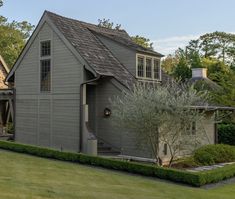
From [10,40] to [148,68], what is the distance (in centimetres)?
3219

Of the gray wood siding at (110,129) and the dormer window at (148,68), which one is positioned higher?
the dormer window at (148,68)

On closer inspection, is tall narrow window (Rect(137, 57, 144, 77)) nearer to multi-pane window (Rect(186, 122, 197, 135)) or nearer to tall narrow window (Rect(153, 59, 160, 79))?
tall narrow window (Rect(153, 59, 160, 79))

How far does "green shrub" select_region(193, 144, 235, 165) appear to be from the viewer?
17.2m

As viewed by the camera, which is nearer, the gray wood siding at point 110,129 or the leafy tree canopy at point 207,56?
the gray wood siding at point 110,129

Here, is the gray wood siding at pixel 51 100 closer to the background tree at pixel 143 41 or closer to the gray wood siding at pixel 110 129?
the gray wood siding at pixel 110 129

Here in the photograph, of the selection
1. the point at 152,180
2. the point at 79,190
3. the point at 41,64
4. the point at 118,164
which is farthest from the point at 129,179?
the point at 41,64

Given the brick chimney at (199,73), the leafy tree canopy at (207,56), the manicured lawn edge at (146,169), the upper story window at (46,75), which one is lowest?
the manicured lawn edge at (146,169)

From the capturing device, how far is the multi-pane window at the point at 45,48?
70.2ft

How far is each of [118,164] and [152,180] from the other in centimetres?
188

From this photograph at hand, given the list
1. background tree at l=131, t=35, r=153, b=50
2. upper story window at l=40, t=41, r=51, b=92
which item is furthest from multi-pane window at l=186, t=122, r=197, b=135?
background tree at l=131, t=35, r=153, b=50

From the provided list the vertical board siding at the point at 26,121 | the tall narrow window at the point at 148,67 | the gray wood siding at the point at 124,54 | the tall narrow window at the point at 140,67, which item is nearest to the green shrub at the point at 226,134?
the tall narrow window at the point at 148,67

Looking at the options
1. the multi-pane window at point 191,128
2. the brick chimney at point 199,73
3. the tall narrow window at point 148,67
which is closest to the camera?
the multi-pane window at point 191,128

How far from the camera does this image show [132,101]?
52.8 ft

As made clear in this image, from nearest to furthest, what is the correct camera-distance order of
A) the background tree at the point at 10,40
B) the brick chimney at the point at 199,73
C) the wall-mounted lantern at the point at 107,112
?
the wall-mounted lantern at the point at 107,112 < the brick chimney at the point at 199,73 < the background tree at the point at 10,40
